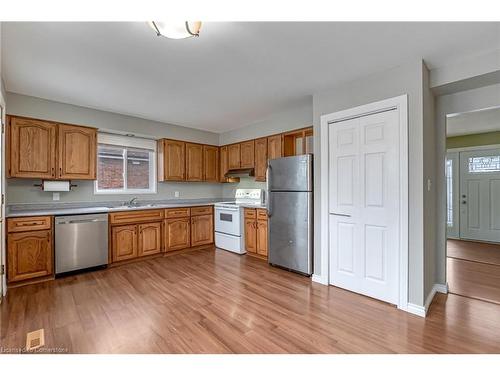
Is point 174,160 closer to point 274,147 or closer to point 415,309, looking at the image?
point 274,147

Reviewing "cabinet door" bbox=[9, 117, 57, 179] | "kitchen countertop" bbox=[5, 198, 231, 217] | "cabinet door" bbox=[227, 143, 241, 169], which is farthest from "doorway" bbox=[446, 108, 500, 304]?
"cabinet door" bbox=[9, 117, 57, 179]

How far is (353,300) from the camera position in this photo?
102 inches

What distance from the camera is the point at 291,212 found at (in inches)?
135

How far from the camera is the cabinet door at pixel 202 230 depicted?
466 cm

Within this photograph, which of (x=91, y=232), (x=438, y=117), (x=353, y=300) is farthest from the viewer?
(x=91, y=232)

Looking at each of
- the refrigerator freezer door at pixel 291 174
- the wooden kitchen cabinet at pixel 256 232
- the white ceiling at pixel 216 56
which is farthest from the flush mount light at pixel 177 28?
the wooden kitchen cabinet at pixel 256 232

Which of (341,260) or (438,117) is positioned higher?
(438,117)

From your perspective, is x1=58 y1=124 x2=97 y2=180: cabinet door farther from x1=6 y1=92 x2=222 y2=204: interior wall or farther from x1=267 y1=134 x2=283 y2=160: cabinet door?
x1=267 y1=134 x2=283 y2=160: cabinet door

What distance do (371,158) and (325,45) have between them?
4.12ft

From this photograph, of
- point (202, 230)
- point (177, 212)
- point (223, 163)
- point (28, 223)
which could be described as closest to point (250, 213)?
point (202, 230)

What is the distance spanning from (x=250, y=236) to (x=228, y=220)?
0.56m

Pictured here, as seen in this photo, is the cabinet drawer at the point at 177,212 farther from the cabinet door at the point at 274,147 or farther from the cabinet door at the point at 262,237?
the cabinet door at the point at 274,147
